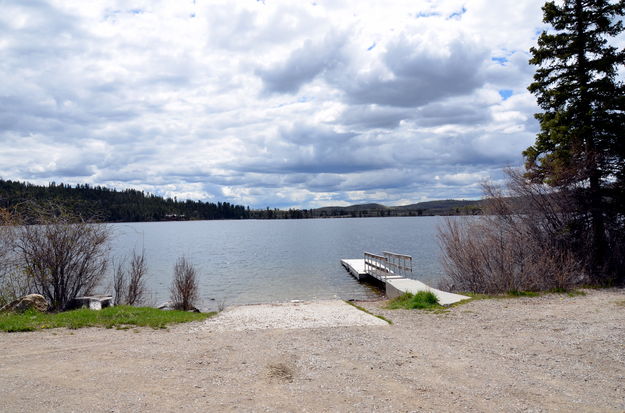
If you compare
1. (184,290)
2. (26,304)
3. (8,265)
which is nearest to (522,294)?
(184,290)

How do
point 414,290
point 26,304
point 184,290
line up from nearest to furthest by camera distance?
point 26,304, point 414,290, point 184,290

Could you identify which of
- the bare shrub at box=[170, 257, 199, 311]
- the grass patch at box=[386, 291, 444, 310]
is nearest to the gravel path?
the grass patch at box=[386, 291, 444, 310]

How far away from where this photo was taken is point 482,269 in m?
17.2

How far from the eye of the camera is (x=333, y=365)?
7.33 metres

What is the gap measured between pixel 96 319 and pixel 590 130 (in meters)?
18.5

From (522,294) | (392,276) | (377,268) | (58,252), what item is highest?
(58,252)

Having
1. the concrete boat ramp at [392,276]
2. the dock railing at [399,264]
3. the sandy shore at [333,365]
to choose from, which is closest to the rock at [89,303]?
the sandy shore at [333,365]

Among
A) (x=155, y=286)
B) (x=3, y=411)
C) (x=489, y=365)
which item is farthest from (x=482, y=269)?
(x=155, y=286)

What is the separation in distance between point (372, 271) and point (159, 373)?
2262 cm

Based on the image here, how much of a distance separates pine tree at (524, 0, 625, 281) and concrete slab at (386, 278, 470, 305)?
21.9 feet

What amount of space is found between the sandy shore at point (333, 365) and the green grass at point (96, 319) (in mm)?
568

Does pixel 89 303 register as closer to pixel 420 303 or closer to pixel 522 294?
pixel 420 303

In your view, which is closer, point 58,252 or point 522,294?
point 522,294

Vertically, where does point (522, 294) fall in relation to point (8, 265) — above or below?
below
